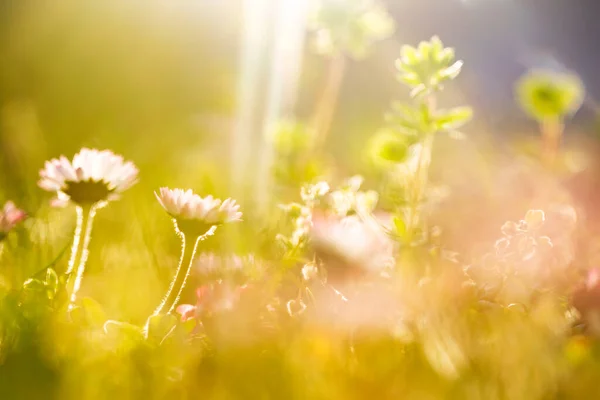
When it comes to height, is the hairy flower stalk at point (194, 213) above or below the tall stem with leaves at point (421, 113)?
below

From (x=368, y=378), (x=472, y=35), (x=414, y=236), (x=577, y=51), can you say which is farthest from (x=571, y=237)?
(x=472, y=35)

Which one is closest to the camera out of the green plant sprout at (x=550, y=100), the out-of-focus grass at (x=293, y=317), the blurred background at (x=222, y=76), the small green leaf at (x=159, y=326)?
the out-of-focus grass at (x=293, y=317)

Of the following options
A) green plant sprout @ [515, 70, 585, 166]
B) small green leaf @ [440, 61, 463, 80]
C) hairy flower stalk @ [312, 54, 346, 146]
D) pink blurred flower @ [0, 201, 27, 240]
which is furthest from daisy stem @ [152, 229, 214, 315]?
hairy flower stalk @ [312, 54, 346, 146]

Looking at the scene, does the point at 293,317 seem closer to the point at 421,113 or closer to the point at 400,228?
the point at 400,228

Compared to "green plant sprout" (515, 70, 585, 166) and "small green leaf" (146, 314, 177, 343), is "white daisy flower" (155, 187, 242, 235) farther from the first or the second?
"green plant sprout" (515, 70, 585, 166)

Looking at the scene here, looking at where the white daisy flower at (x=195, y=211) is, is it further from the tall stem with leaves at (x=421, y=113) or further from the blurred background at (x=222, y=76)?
the blurred background at (x=222, y=76)

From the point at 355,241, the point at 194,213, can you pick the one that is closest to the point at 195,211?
the point at 194,213

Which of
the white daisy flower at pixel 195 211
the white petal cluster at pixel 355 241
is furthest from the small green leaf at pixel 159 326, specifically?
the white petal cluster at pixel 355 241

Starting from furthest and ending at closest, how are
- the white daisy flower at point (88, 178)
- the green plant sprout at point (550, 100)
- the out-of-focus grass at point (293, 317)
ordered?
1. the green plant sprout at point (550, 100)
2. the white daisy flower at point (88, 178)
3. the out-of-focus grass at point (293, 317)

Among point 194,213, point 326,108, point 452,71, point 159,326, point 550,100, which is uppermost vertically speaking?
point 326,108
